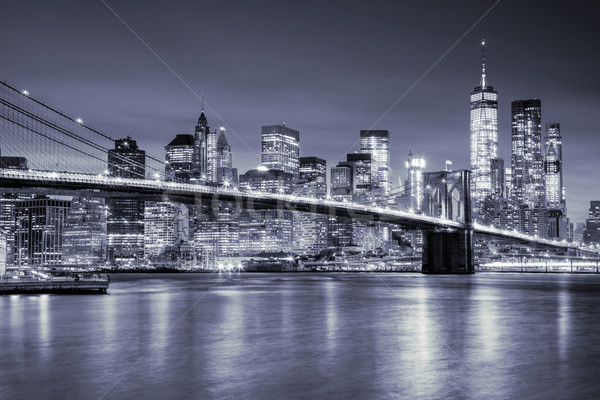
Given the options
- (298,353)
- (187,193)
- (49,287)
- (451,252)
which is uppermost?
(187,193)

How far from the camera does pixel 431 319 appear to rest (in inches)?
1079

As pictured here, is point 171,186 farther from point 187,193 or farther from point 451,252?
point 451,252

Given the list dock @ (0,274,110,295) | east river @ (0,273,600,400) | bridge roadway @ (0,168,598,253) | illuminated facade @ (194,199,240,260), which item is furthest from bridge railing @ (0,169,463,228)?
illuminated facade @ (194,199,240,260)

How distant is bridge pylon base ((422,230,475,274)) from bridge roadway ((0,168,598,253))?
3.39 feet

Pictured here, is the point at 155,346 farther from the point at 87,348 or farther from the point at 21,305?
the point at 21,305

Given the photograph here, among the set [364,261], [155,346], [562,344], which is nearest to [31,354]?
[155,346]

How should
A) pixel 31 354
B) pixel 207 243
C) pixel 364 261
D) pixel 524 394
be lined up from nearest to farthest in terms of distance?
1. pixel 524 394
2. pixel 31 354
3. pixel 364 261
4. pixel 207 243

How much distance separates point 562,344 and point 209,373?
10.8 meters

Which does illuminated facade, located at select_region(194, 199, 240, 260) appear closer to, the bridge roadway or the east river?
the bridge roadway

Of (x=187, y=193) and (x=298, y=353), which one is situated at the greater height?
(x=187, y=193)

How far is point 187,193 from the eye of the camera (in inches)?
2559

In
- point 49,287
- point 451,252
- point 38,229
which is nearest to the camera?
point 49,287

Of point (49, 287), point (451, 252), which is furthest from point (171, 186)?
point (451, 252)

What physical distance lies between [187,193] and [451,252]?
122 ft
